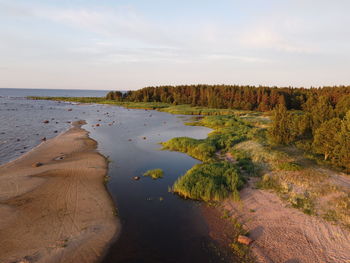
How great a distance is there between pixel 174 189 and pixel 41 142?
85.5 feet

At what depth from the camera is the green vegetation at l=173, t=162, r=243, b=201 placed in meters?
15.5

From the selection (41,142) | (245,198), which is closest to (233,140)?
(245,198)

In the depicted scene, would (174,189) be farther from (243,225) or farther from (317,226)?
(317,226)

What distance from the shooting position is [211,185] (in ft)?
52.0

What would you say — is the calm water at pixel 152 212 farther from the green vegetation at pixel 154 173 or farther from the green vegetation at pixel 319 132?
the green vegetation at pixel 319 132

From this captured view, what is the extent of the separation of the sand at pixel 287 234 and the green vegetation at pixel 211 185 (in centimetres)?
105

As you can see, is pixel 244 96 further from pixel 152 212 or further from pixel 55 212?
pixel 55 212

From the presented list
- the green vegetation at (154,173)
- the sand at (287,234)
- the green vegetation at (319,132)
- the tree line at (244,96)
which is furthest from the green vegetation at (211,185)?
the tree line at (244,96)

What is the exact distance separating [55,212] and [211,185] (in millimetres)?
11250

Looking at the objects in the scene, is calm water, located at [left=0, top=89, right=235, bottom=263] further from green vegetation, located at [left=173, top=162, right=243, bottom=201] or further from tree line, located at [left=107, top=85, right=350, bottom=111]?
tree line, located at [left=107, top=85, right=350, bottom=111]

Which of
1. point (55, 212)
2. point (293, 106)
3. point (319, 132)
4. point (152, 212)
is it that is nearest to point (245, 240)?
point (152, 212)

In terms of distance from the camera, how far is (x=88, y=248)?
10.5 meters

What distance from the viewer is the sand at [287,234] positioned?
991 cm

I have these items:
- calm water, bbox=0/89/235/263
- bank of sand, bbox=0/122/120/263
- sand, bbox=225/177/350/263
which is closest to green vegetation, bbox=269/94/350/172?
sand, bbox=225/177/350/263
